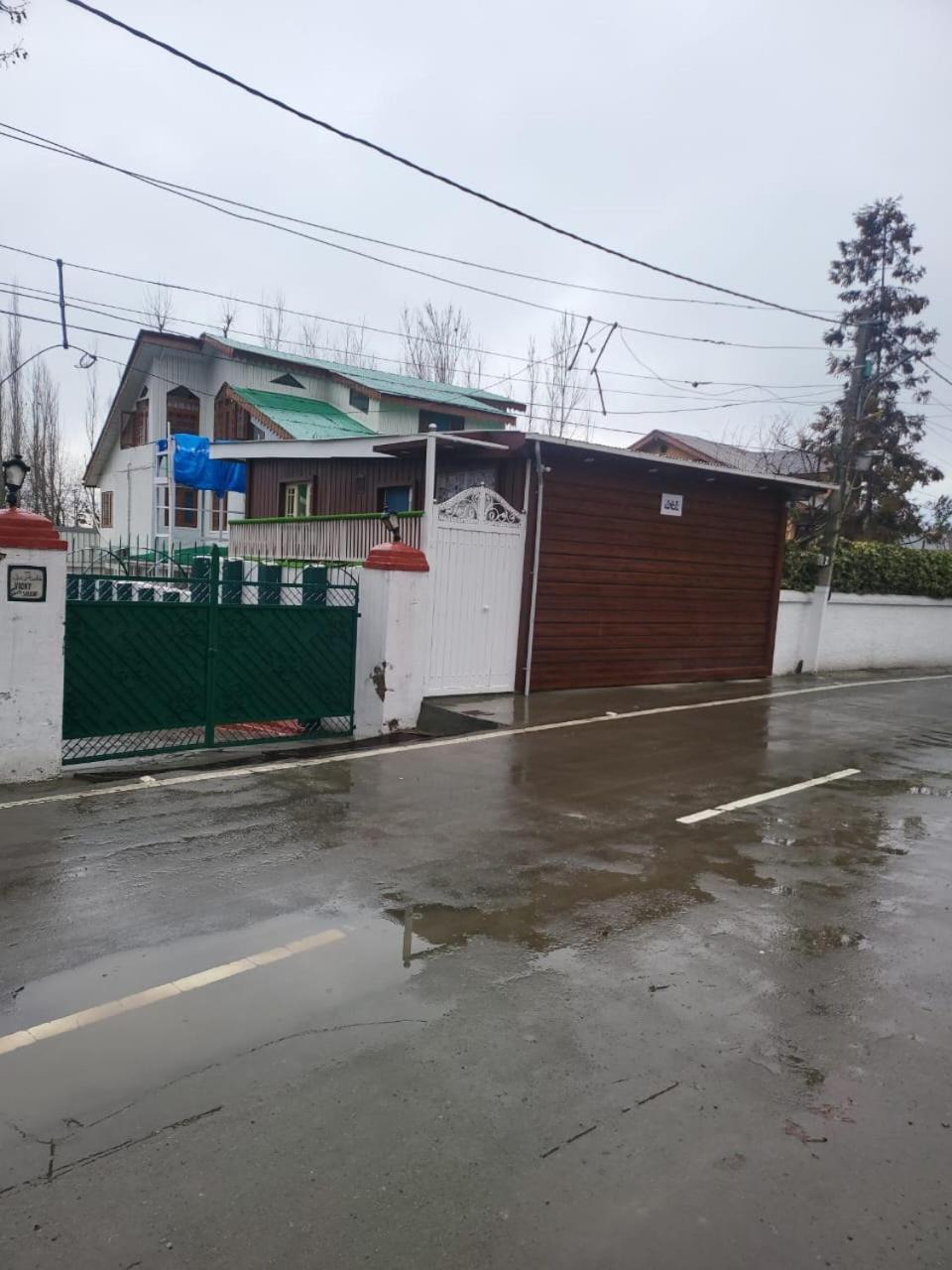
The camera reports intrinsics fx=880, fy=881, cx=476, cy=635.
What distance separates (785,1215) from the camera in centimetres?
258

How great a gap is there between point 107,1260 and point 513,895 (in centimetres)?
297

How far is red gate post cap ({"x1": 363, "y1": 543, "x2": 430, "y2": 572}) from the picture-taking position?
945 centimetres

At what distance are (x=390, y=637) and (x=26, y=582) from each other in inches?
146

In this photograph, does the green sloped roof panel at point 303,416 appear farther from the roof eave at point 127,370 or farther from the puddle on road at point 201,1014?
the puddle on road at point 201,1014

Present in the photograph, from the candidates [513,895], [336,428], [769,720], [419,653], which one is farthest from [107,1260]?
[336,428]

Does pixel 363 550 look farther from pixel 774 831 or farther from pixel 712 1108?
pixel 712 1108

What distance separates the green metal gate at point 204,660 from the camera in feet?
24.9

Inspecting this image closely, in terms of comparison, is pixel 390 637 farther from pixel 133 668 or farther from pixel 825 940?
pixel 825 940

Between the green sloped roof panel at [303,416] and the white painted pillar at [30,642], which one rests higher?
the green sloped roof panel at [303,416]

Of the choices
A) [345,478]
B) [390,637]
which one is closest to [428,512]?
[390,637]

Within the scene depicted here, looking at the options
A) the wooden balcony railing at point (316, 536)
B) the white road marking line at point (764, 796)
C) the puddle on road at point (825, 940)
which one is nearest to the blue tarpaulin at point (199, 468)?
the wooden balcony railing at point (316, 536)

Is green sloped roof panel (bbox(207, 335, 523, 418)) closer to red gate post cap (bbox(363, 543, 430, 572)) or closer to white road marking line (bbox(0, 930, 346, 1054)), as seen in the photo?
red gate post cap (bbox(363, 543, 430, 572))

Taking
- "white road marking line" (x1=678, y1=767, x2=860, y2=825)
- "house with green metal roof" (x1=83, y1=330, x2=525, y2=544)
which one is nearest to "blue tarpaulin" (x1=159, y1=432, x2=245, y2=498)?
"house with green metal roof" (x1=83, y1=330, x2=525, y2=544)

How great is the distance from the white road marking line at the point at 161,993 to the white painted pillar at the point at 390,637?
5.23 meters
